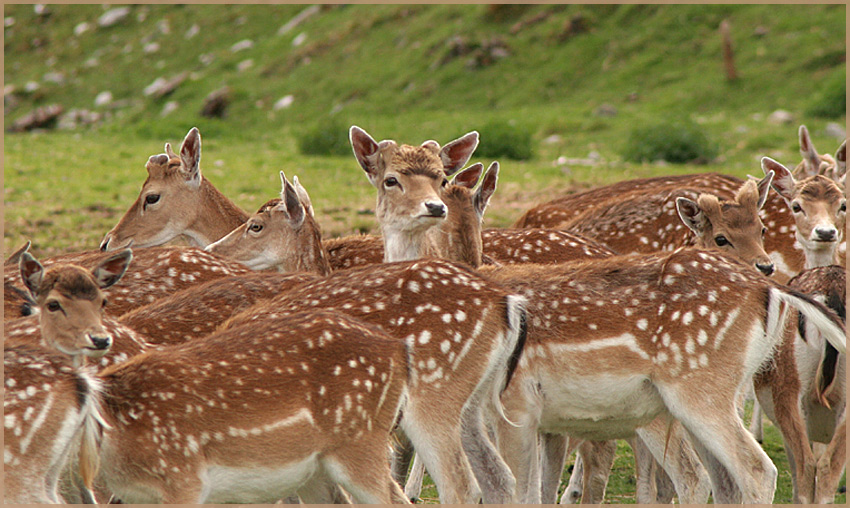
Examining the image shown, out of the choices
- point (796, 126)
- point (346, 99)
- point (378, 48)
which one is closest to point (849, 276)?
point (796, 126)

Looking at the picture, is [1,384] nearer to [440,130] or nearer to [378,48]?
[440,130]

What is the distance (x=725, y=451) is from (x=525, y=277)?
1.28 meters

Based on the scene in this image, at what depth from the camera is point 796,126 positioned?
16703 mm

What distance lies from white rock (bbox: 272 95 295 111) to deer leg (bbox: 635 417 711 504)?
1827cm

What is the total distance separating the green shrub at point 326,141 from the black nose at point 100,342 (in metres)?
11.8

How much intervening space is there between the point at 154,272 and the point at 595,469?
2.78 m

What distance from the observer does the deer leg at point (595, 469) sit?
646 centimetres

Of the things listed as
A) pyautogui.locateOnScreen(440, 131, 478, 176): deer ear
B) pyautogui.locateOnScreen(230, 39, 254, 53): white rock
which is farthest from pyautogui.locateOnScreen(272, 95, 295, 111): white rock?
pyautogui.locateOnScreen(440, 131, 478, 176): deer ear

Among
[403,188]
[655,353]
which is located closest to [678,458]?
[655,353]

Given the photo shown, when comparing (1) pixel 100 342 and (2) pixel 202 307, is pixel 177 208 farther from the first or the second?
(1) pixel 100 342

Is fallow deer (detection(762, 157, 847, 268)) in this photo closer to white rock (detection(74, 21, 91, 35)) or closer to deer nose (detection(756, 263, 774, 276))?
deer nose (detection(756, 263, 774, 276))

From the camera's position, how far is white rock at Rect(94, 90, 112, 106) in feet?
90.3

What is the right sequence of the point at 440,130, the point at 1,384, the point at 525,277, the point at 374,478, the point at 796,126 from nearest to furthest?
the point at 1,384, the point at 374,478, the point at 525,277, the point at 796,126, the point at 440,130

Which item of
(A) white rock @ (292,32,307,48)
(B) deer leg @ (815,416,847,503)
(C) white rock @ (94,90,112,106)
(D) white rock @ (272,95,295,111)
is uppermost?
(B) deer leg @ (815,416,847,503)
